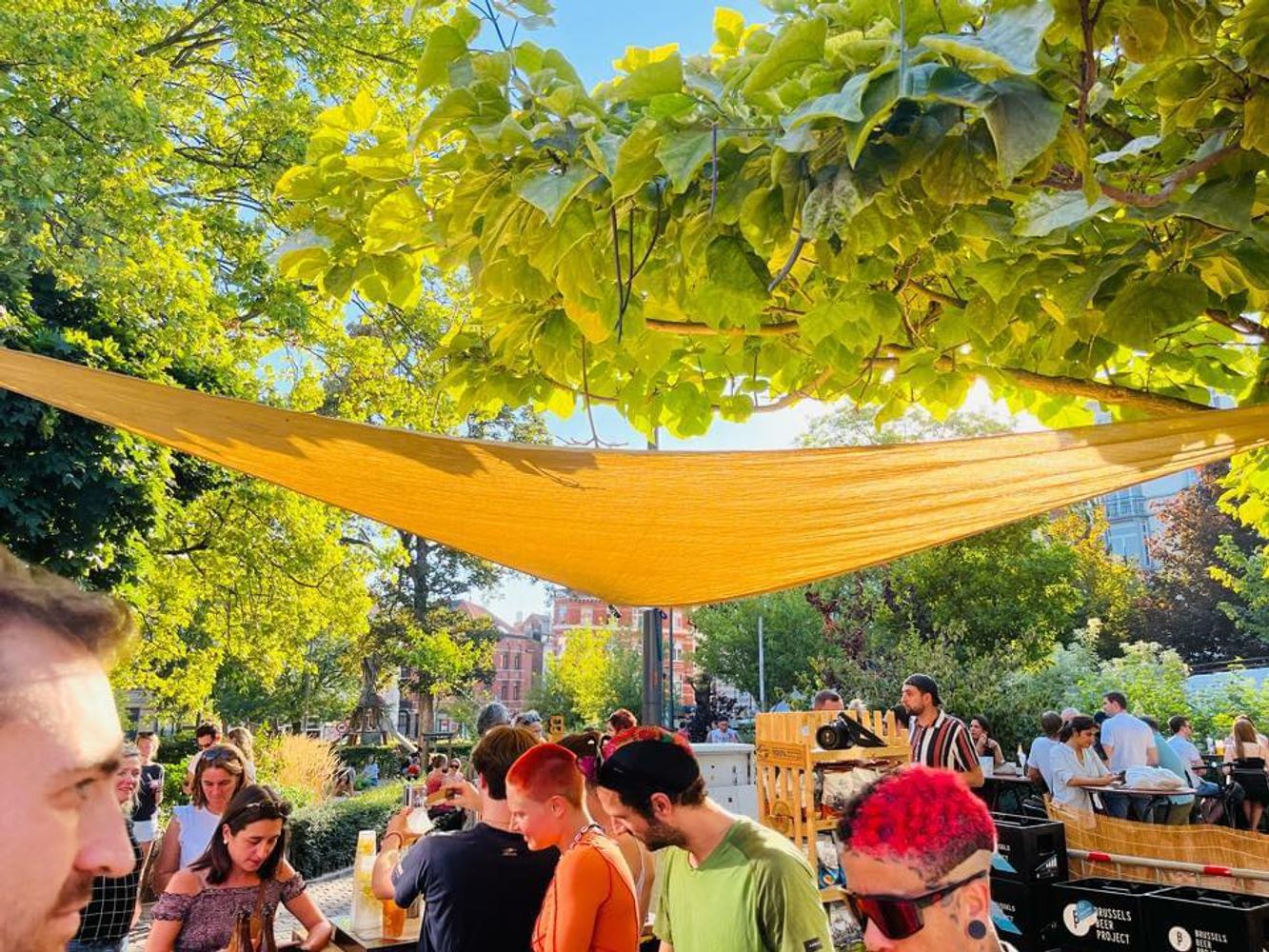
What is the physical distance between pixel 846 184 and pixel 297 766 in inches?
605

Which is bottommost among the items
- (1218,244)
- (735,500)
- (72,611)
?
(72,611)

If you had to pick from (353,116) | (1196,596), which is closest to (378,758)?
(1196,596)

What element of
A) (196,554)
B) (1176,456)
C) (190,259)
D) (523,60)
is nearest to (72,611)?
(523,60)

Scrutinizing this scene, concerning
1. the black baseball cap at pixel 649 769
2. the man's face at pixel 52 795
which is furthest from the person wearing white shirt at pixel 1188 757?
the man's face at pixel 52 795

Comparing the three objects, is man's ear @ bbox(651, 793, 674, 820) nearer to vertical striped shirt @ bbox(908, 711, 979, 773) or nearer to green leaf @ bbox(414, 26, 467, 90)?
green leaf @ bbox(414, 26, 467, 90)

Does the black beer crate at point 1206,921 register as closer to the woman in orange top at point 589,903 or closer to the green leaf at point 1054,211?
the woman in orange top at point 589,903

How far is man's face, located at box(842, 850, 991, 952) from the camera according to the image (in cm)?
184

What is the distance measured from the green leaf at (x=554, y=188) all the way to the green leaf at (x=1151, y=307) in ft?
3.73

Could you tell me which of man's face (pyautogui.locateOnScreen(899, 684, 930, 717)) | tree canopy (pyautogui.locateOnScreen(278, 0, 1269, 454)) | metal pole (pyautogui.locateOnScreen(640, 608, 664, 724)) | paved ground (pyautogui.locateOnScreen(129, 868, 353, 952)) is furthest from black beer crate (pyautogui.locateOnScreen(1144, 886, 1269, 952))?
paved ground (pyautogui.locateOnScreen(129, 868, 353, 952))

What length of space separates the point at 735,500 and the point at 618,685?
35396mm

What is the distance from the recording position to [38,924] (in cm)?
65

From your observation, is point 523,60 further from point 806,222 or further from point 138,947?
point 138,947

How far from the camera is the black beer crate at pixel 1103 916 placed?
4.06 m

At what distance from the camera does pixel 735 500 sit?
9.23ft
